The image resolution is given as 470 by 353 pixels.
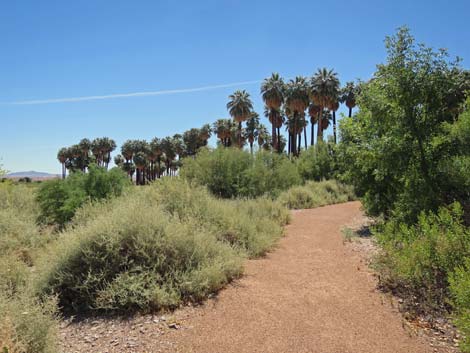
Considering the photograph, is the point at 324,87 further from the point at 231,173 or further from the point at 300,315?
the point at 300,315

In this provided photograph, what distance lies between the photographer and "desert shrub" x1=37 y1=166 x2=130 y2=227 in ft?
50.0

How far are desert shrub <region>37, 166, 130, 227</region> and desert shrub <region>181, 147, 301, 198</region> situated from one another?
5.27 meters

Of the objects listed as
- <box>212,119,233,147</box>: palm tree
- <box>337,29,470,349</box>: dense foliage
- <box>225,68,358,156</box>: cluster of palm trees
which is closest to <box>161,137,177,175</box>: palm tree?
<box>212,119,233,147</box>: palm tree

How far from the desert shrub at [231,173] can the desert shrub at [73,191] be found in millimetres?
5269

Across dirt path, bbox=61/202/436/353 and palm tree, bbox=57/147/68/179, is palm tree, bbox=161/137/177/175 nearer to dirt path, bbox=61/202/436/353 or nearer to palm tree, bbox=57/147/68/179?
palm tree, bbox=57/147/68/179

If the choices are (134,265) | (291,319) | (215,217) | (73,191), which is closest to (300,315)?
(291,319)

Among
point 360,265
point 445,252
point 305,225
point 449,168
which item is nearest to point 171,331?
point 445,252

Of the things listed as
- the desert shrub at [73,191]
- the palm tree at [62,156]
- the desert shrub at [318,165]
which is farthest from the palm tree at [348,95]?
the palm tree at [62,156]

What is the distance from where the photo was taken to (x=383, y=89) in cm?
930

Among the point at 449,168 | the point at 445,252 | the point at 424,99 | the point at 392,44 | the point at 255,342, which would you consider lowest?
the point at 255,342

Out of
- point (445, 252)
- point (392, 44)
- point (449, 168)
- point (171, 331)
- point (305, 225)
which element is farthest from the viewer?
point (305, 225)

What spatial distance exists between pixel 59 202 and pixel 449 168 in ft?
49.5

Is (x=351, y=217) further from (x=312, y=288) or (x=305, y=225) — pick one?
(x=312, y=288)

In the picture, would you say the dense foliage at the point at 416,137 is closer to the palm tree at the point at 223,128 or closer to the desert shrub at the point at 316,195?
the desert shrub at the point at 316,195
